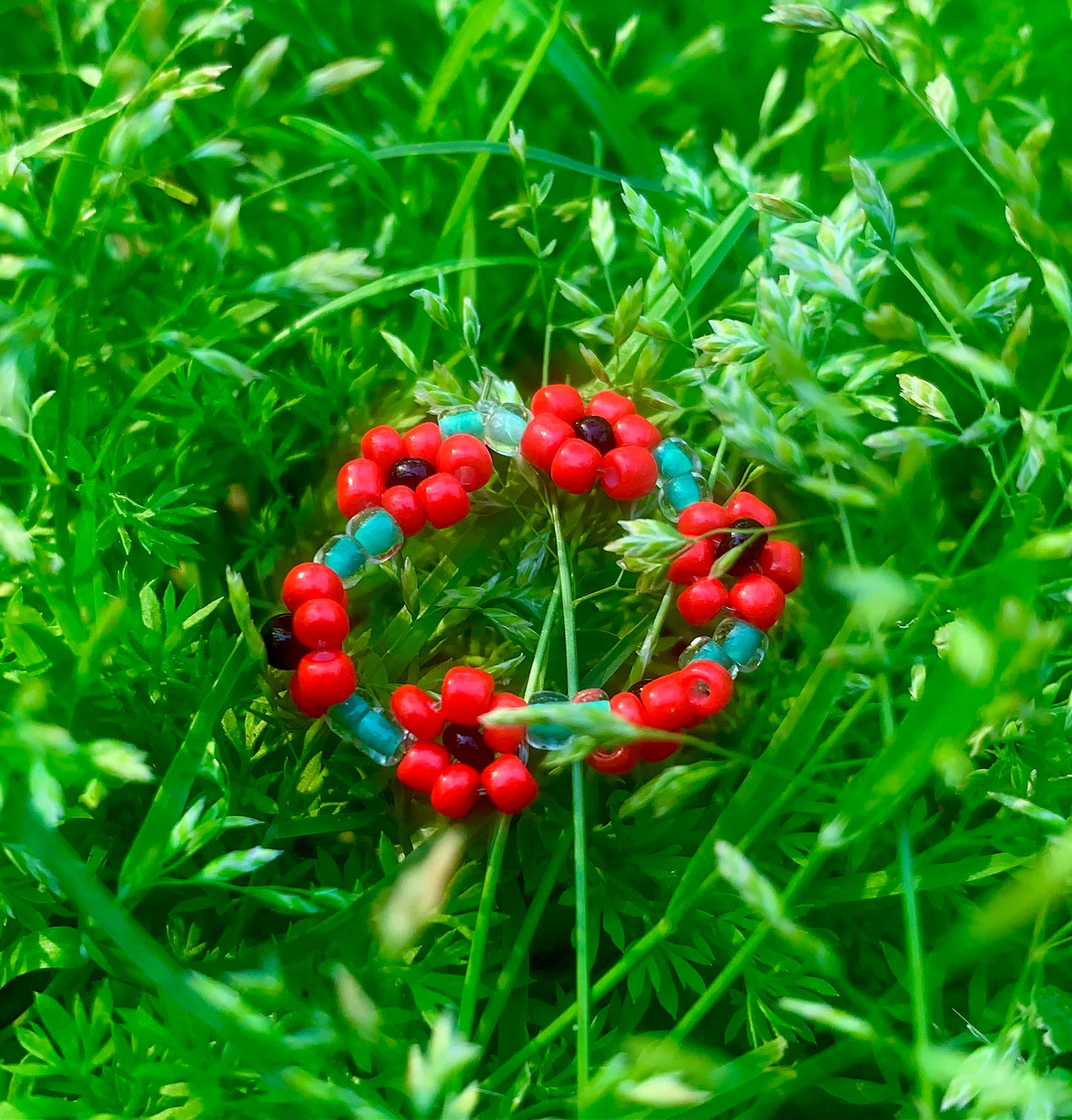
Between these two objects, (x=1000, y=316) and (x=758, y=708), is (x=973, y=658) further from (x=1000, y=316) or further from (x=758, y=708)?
(x=758, y=708)

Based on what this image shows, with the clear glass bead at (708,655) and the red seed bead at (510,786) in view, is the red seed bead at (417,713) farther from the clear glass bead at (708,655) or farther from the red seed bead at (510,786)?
the clear glass bead at (708,655)

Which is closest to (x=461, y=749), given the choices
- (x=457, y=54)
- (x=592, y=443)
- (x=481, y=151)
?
(x=592, y=443)

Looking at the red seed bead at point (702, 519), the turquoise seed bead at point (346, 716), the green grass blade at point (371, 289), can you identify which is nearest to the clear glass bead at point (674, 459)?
the red seed bead at point (702, 519)

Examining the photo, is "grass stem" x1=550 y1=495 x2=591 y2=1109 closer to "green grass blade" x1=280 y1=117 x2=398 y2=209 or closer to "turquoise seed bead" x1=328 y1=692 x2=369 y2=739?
"turquoise seed bead" x1=328 y1=692 x2=369 y2=739

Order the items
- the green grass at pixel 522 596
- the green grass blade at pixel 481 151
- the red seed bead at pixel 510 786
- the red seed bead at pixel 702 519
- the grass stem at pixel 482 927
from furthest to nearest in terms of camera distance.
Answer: the green grass blade at pixel 481 151 → the red seed bead at pixel 702 519 → the red seed bead at pixel 510 786 → the grass stem at pixel 482 927 → the green grass at pixel 522 596

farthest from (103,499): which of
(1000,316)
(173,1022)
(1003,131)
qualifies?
(1003,131)

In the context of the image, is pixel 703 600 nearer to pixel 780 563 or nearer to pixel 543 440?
pixel 780 563
